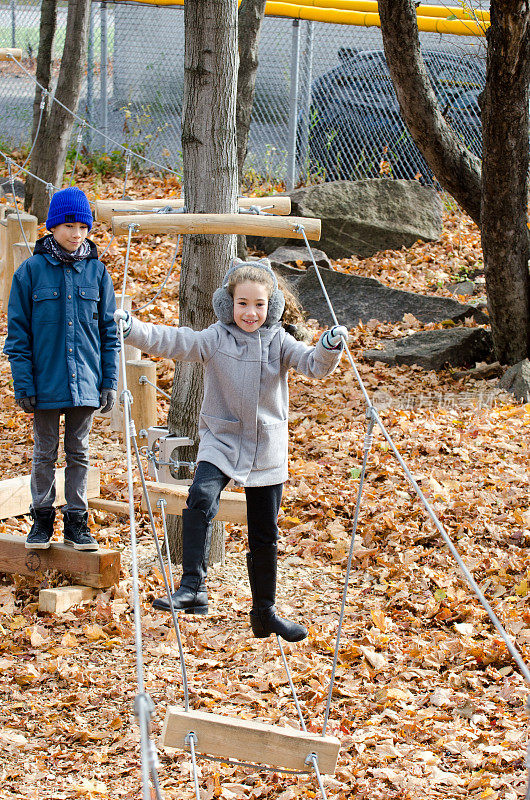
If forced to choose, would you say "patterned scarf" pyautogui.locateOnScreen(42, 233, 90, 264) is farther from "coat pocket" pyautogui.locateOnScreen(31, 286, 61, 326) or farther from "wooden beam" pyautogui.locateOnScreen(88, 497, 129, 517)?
"wooden beam" pyautogui.locateOnScreen(88, 497, 129, 517)

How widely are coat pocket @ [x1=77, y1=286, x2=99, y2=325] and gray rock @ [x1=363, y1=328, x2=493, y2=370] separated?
4185 mm

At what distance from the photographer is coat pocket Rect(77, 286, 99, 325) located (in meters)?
3.84

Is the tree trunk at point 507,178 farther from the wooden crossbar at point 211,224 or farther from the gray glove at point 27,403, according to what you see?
the gray glove at point 27,403

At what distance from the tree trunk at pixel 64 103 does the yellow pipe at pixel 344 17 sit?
313cm

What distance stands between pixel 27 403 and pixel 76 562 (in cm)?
94

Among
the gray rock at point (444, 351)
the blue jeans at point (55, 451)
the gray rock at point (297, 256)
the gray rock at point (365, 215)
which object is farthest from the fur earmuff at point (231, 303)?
the gray rock at point (365, 215)

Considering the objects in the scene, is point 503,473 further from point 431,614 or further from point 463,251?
point 463,251

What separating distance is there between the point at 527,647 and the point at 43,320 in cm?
245

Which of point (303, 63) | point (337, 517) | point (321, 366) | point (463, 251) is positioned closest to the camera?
point (321, 366)

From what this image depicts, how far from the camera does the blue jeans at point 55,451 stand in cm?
391

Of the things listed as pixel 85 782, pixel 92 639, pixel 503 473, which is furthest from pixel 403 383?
pixel 85 782

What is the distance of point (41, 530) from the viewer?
419 cm

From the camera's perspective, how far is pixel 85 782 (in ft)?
A: 10.8

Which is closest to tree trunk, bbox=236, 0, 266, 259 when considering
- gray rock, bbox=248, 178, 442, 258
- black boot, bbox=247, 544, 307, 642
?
gray rock, bbox=248, 178, 442, 258
